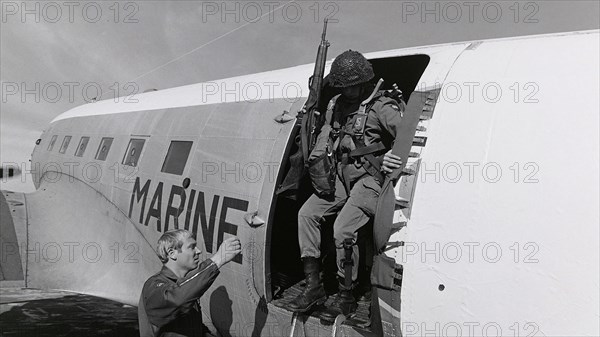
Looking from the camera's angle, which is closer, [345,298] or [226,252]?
[226,252]

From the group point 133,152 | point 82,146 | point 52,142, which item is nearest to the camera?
point 133,152

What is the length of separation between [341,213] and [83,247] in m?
7.49

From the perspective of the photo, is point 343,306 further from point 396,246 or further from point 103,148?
point 103,148

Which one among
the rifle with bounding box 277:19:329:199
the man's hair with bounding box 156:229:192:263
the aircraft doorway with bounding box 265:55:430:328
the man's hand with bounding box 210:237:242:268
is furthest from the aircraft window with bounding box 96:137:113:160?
the man's hand with bounding box 210:237:242:268

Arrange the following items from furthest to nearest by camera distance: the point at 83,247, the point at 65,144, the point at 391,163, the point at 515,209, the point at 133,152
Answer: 1. the point at 65,144
2. the point at 83,247
3. the point at 133,152
4. the point at 391,163
5. the point at 515,209

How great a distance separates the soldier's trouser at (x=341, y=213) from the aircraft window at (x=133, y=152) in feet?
15.1

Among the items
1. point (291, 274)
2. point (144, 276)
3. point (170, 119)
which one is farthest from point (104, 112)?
point (291, 274)

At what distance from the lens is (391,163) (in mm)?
4328

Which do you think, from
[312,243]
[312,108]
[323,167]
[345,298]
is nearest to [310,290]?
[345,298]

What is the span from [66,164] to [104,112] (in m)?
1.95

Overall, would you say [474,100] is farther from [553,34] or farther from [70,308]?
[70,308]

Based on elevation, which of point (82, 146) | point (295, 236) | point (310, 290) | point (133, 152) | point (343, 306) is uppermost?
point (82, 146)

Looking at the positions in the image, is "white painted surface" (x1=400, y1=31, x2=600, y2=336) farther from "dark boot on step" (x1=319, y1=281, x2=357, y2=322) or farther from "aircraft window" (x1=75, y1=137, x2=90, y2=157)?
"aircraft window" (x1=75, y1=137, x2=90, y2=157)

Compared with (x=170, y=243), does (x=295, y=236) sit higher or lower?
lower
